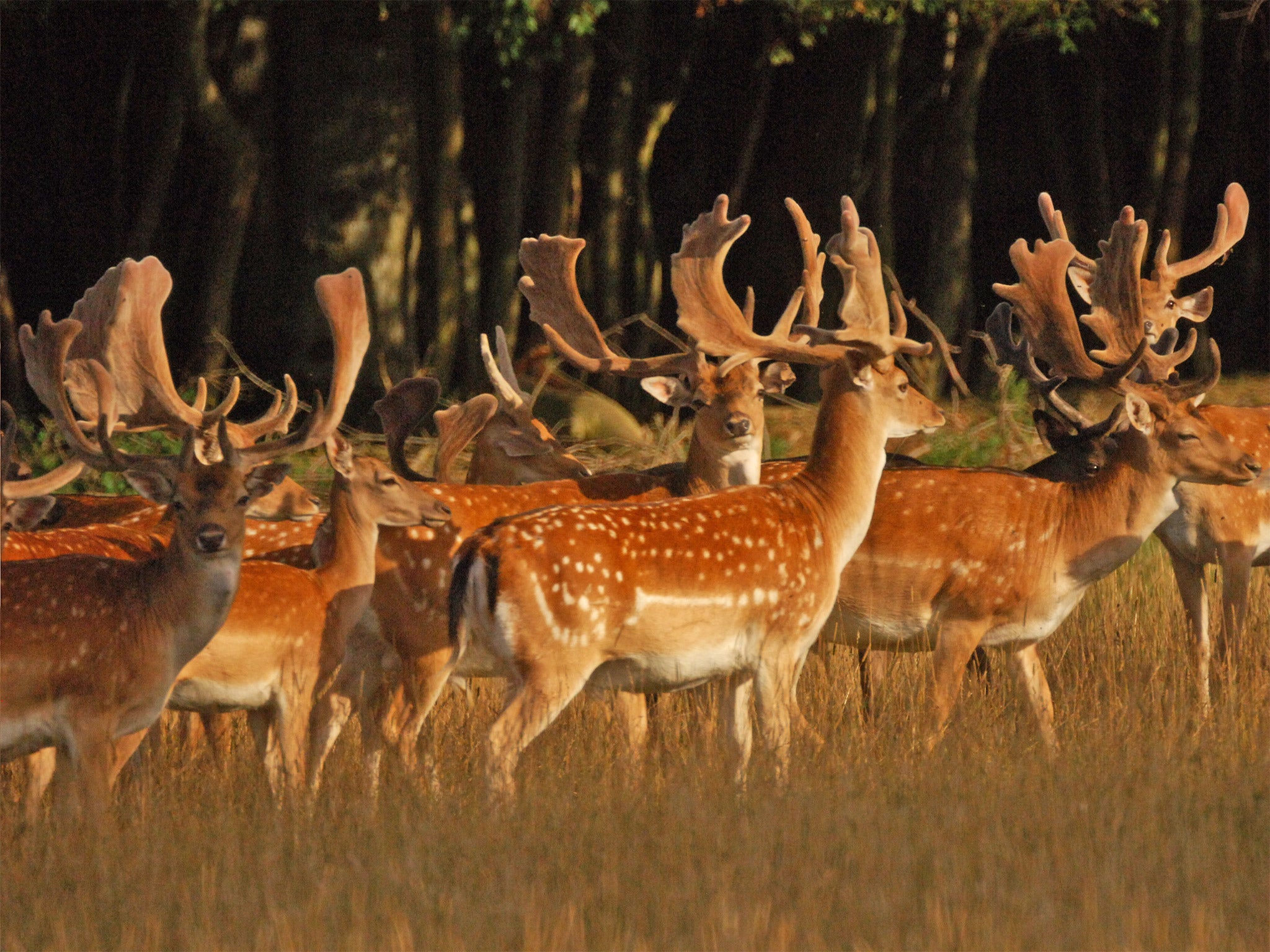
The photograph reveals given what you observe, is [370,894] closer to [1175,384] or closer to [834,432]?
[834,432]

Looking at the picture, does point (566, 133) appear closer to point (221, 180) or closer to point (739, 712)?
point (221, 180)

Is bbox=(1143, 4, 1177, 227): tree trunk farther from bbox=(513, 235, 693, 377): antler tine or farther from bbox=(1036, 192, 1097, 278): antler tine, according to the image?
bbox=(513, 235, 693, 377): antler tine

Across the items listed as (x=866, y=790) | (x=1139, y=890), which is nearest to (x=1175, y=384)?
(x=866, y=790)

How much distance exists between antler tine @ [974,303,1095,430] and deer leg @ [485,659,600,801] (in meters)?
2.88

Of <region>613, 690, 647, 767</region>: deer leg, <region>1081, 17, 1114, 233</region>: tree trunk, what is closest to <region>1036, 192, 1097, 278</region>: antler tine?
<region>613, 690, 647, 767</region>: deer leg

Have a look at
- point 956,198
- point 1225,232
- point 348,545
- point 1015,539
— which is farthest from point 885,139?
point 348,545

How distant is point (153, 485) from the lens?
5.90 m

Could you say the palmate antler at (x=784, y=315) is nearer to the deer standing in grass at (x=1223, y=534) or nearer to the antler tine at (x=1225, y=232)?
the deer standing in grass at (x=1223, y=534)

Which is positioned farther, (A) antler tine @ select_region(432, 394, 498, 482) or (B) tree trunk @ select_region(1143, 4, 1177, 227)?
(B) tree trunk @ select_region(1143, 4, 1177, 227)

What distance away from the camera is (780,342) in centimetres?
739

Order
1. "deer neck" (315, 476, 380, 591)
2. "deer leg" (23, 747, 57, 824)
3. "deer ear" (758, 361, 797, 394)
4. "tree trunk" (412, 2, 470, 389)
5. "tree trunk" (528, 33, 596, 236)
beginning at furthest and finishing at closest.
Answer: "tree trunk" (528, 33, 596, 236) < "tree trunk" (412, 2, 470, 389) < "deer ear" (758, 361, 797, 394) < "deer neck" (315, 476, 380, 591) < "deer leg" (23, 747, 57, 824)

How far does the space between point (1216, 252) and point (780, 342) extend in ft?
10.1

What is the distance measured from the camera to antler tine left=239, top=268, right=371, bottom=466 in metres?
6.38

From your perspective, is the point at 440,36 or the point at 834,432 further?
the point at 440,36
